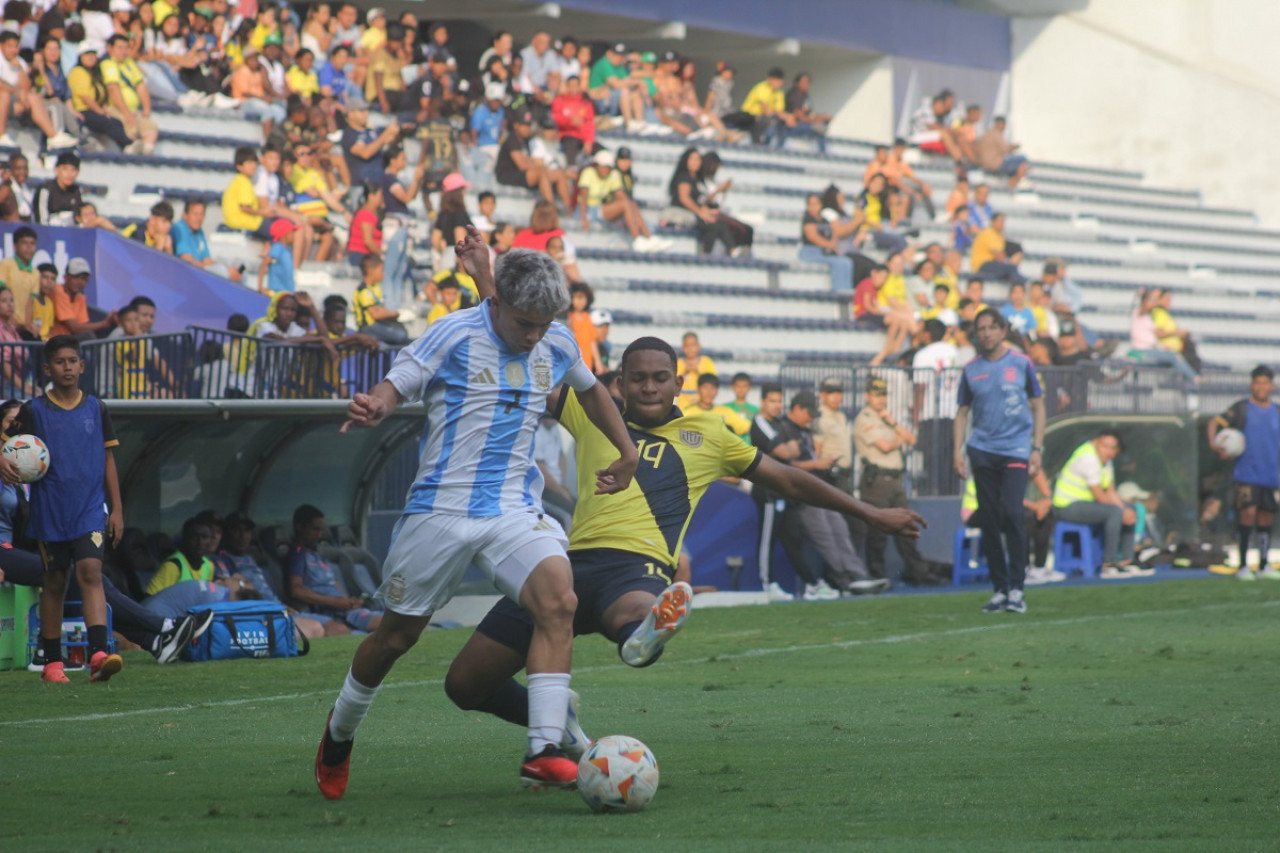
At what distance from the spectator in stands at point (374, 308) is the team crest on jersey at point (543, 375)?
34.9 feet

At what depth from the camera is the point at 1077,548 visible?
2108 centimetres

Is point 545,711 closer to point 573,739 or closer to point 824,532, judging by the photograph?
point 573,739

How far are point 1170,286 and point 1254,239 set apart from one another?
14.3 feet

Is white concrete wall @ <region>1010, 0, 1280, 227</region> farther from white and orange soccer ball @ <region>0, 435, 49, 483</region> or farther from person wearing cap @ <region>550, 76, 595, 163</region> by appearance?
white and orange soccer ball @ <region>0, 435, 49, 483</region>

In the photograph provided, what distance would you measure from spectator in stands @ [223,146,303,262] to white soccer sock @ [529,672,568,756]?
50.0 feet

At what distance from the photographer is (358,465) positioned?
1527 centimetres

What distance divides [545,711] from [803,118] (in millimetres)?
27059

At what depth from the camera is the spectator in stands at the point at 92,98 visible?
67.1ft

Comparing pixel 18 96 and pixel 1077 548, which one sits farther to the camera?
pixel 1077 548

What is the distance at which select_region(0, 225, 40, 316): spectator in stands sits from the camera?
603 inches

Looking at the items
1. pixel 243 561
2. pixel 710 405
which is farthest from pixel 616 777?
pixel 710 405

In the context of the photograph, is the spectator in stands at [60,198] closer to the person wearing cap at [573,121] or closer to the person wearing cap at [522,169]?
the person wearing cap at [522,169]

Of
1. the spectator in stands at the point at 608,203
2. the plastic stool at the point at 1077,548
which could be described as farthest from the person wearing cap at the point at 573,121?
the plastic stool at the point at 1077,548

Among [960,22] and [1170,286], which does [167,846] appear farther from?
[960,22]
